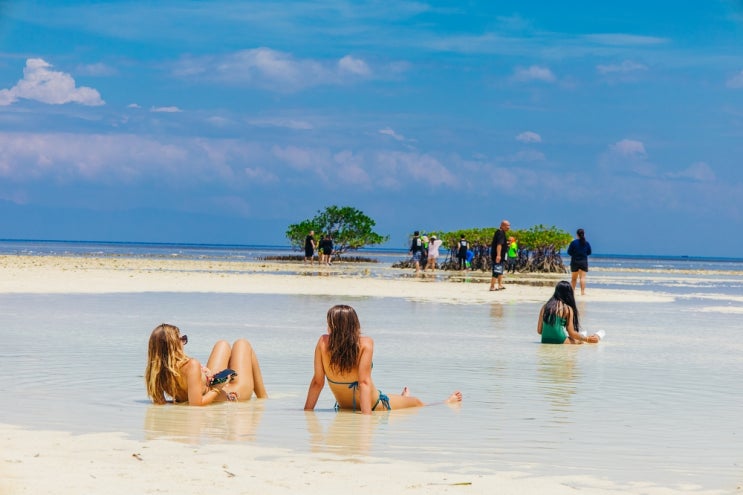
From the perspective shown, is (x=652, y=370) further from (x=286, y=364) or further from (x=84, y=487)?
(x=84, y=487)

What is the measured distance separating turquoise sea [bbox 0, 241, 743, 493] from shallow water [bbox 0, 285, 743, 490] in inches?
0.9

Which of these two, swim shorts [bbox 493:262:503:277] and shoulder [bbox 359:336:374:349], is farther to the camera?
swim shorts [bbox 493:262:503:277]

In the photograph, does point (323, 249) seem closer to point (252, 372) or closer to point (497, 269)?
point (497, 269)

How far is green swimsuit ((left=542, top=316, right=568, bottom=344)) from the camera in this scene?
14.5 meters

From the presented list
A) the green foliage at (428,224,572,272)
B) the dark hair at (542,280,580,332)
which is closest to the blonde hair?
the dark hair at (542,280,580,332)

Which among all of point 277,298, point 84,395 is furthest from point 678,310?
point 84,395

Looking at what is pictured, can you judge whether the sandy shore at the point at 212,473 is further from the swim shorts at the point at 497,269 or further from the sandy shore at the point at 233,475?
the swim shorts at the point at 497,269

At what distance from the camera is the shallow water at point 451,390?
22.7 ft

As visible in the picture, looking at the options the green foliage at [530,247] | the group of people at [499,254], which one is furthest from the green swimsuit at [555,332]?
the green foliage at [530,247]

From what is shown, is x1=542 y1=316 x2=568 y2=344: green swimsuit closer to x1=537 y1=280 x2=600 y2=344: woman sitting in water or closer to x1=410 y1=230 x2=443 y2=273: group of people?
x1=537 y1=280 x2=600 y2=344: woman sitting in water

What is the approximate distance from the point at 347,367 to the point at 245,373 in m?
1.14

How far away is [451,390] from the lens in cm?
1003

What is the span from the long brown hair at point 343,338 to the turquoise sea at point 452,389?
0.43 metres

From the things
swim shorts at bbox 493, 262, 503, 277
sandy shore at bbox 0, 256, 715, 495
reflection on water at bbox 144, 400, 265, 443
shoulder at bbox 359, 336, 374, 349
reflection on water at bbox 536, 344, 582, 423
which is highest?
swim shorts at bbox 493, 262, 503, 277
